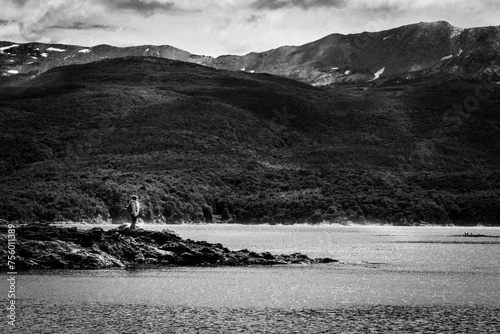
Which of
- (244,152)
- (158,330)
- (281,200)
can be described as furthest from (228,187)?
(158,330)

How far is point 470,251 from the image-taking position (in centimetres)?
7775

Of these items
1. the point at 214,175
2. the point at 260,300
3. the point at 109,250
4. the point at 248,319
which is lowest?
the point at 248,319

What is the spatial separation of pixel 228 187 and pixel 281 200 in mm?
11982

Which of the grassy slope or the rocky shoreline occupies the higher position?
the grassy slope

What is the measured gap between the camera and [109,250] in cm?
4994

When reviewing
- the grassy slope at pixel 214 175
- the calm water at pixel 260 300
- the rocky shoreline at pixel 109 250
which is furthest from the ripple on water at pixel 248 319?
the grassy slope at pixel 214 175

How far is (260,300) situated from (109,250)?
52.1 ft

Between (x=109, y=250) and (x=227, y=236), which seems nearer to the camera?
(x=109, y=250)

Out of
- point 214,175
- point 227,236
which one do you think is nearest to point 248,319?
point 227,236

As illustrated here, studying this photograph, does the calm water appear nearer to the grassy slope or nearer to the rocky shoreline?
the rocky shoreline

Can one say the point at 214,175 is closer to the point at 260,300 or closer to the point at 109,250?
the point at 109,250

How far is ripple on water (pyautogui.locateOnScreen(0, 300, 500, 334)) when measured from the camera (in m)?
28.8

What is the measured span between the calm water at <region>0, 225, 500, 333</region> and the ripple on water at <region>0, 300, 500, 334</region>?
35mm

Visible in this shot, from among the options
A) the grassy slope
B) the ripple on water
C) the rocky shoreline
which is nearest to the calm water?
the ripple on water
